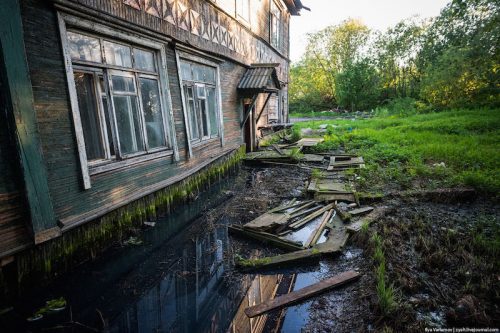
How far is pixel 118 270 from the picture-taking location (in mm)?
4238

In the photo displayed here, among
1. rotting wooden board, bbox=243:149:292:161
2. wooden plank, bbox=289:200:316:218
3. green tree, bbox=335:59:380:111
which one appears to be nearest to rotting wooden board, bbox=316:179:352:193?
wooden plank, bbox=289:200:316:218

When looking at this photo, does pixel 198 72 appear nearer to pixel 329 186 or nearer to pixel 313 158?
pixel 329 186

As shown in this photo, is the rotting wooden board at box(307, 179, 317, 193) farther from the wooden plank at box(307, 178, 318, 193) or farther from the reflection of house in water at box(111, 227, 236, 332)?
the reflection of house in water at box(111, 227, 236, 332)

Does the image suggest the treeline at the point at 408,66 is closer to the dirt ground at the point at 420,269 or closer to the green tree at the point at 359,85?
the green tree at the point at 359,85

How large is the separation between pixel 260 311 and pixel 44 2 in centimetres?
496

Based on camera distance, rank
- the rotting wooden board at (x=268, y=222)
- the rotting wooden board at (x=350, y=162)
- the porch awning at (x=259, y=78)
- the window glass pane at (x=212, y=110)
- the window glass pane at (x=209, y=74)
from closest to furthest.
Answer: the rotting wooden board at (x=268, y=222) < the window glass pane at (x=209, y=74) < the window glass pane at (x=212, y=110) < the rotting wooden board at (x=350, y=162) < the porch awning at (x=259, y=78)

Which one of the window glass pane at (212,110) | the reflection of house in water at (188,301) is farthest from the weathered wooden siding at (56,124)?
the window glass pane at (212,110)

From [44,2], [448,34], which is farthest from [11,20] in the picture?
[448,34]

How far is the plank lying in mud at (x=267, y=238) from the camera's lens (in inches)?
178

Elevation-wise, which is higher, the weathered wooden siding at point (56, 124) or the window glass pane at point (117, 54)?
the window glass pane at point (117, 54)

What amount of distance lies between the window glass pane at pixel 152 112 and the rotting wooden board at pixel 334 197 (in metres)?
3.93

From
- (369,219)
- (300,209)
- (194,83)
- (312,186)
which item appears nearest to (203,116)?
(194,83)

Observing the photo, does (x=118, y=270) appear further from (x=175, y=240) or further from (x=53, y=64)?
(x=53, y=64)

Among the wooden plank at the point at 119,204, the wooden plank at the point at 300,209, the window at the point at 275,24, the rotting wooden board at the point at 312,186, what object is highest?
the window at the point at 275,24
